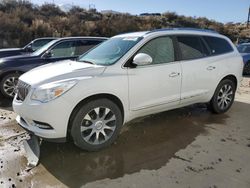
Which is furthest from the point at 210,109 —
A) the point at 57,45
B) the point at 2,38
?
the point at 2,38

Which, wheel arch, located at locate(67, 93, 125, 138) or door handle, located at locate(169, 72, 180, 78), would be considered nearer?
wheel arch, located at locate(67, 93, 125, 138)

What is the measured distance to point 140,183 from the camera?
3.40m

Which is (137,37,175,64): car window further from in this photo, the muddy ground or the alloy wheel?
the muddy ground

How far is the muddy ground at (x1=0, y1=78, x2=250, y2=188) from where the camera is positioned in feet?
Answer: 11.4

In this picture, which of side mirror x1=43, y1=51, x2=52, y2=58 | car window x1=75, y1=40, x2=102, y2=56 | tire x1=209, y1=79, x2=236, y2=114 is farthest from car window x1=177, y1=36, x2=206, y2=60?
side mirror x1=43, y1=51, x2=52, y2=58

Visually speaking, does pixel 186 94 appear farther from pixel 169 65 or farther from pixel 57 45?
pixel 57 45

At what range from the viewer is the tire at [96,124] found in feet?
12.9

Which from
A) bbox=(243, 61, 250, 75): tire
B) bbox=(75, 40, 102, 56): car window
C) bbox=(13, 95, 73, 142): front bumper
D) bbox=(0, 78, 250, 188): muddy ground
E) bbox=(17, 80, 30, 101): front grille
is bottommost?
bbox=(0, 78, 250, 188): muddy ground

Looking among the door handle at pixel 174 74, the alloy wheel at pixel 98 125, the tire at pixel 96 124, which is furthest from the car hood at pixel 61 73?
the door handle at pixel 174 74

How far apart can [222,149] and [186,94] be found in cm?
124

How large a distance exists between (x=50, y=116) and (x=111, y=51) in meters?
Answer: 1.69

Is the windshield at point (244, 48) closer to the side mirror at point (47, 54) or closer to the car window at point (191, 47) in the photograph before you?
the car window at point (191, 47)

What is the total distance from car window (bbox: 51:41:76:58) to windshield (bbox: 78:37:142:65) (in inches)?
105

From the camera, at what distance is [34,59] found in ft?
23.8
